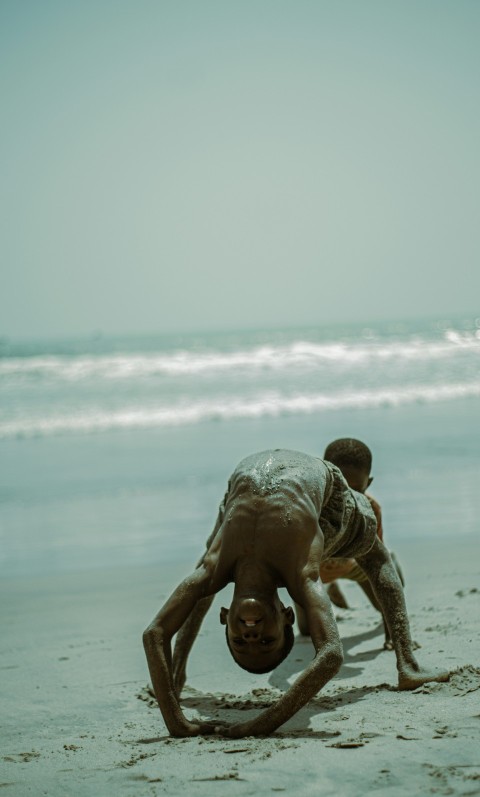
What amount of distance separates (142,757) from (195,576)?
812mm

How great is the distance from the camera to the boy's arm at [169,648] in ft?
13.9

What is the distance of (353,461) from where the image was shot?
18.6 feet

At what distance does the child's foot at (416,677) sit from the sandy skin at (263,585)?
34.4 inches

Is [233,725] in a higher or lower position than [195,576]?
lower

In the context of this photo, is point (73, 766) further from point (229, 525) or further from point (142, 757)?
point (229, 525)

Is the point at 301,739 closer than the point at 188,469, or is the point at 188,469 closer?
the point at 301,739

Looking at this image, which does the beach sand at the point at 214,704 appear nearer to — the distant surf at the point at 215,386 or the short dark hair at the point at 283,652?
the short dark hair at the point at 283,652

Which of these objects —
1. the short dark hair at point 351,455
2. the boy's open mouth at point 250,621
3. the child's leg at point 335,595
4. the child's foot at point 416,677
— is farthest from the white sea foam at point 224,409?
the boy's open mouth at point 250,621

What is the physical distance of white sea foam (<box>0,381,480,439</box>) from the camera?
64.4 ft

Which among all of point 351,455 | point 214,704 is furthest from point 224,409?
point 214,704

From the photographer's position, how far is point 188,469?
1320 cm

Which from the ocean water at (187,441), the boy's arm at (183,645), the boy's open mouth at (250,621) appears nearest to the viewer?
the boy's open mouth at (250,621)

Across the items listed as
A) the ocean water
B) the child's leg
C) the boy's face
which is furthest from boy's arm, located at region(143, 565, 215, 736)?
the ocean water

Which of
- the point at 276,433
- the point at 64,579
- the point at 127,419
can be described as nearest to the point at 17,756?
the point at 64,579
